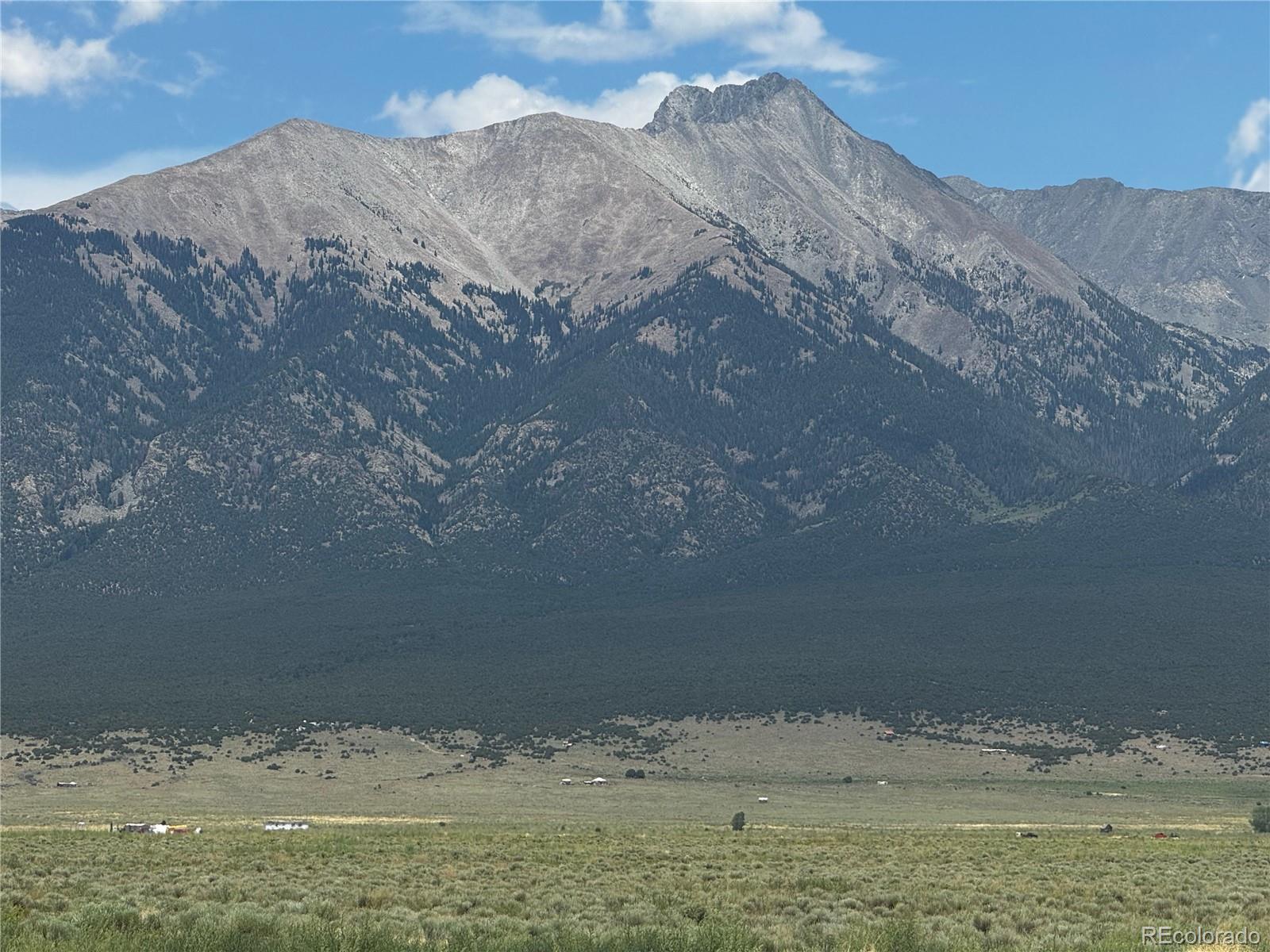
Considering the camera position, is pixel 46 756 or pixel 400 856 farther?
pixel 46 756

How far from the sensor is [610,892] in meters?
41.7

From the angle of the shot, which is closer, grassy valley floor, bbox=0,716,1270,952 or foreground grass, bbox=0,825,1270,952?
foreground grass, bbox=0,825,1270,952

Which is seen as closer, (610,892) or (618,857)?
(610,892)

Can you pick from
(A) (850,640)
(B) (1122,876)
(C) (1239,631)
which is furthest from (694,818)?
(C) (1239,631)

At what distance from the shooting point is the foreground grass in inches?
1199

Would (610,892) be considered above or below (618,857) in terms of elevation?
above

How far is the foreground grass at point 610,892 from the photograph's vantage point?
3045cm

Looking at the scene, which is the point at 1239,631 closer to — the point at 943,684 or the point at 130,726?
the point at 943,684

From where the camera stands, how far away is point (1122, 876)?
4644 centimetres

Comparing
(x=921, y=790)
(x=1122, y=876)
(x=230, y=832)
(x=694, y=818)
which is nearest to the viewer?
(x=1122, y=876)

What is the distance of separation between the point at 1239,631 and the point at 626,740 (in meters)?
89.2

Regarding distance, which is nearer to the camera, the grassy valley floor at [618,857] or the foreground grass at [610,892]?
the foreground grass at [610,892]

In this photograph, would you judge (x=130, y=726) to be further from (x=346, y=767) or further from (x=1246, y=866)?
(x=1246, y=866)

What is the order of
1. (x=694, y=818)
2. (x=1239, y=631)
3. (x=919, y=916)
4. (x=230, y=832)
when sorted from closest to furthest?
1. (x=919, y=916)
2. (x=230, y=832)
3. (x=694, y=818)
4. (x=1239, y=631)
